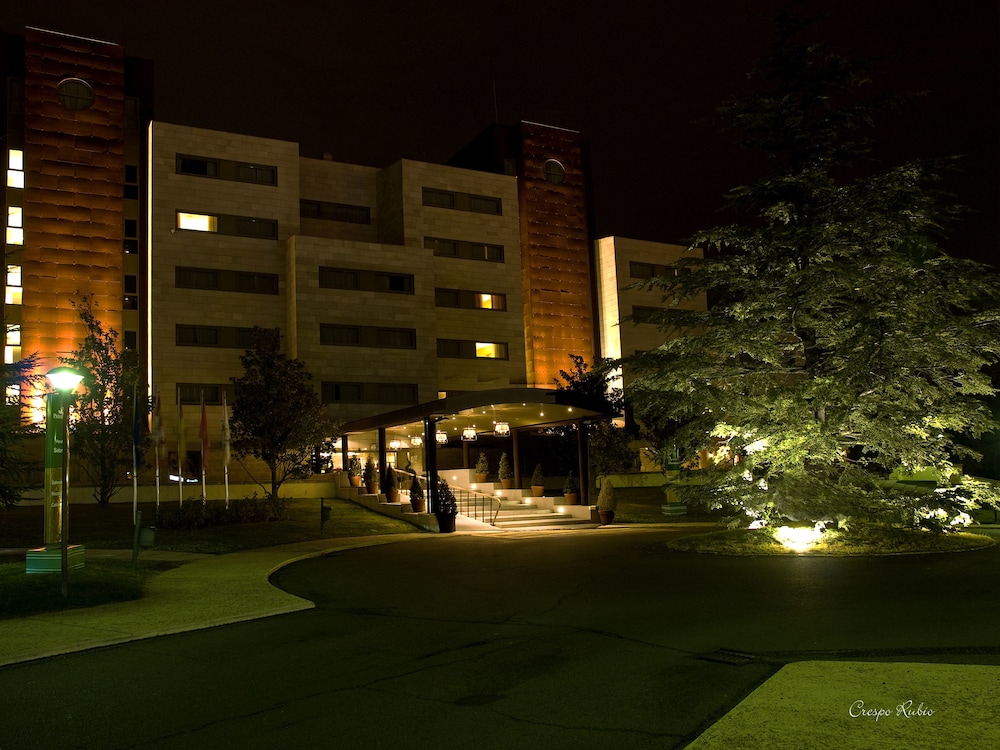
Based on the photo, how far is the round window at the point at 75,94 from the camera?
155ft

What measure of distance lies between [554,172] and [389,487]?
36156mm

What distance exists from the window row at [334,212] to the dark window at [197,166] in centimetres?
576

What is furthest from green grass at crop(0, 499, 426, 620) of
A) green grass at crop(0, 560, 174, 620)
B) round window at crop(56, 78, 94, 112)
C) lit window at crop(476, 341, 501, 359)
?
round window at crop(56, 78, 94, 112)

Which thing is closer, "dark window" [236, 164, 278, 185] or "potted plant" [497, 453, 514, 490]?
"potted plant" [497, 453, 514, 490]

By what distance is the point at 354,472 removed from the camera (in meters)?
36.9

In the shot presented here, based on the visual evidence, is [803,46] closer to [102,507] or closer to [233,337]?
[102,507]

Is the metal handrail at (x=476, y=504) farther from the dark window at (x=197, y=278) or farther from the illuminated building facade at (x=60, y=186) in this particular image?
the illuminated building facade at (x=60, y=186)

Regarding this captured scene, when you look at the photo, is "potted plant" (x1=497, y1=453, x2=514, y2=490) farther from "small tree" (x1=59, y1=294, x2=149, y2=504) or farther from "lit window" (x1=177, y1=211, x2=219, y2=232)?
"lit window" (x1=177, y1=211, x2=219, y2=232)

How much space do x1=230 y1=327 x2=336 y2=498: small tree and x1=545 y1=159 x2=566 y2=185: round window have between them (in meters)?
34.5

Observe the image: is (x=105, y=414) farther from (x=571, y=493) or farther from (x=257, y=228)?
(x=571, y=493)

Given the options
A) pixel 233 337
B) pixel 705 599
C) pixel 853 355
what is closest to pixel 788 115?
pixel 853 355

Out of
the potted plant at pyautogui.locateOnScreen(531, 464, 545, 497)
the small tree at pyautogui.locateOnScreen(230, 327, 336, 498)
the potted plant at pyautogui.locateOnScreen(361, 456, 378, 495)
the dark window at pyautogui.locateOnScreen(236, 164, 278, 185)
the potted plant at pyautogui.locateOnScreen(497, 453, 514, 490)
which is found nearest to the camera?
the small tree at pyautogui.locateOnScreen(230, 327, 336, 498)

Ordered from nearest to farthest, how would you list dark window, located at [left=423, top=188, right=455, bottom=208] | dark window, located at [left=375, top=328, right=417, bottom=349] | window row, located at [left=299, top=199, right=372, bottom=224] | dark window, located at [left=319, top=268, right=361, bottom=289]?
dark window, located at [left=319, top=268, right=361, bottom=289] → dark window, located at [left=375, top=328, right=417, bottom=349] → window row, located at [left=299, top=199, right=372, bottom=224] → dark window, located at [left=423, top=188, right=455, bottom=208]

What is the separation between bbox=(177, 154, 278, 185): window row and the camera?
46469 mm
